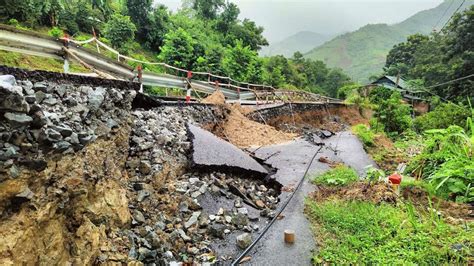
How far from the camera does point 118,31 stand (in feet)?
70.8

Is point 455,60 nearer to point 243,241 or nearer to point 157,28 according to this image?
point 157,28

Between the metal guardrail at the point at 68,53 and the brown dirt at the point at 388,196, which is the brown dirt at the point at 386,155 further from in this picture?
the metal guardrail at the point at 68,53

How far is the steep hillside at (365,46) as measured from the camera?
429 feet

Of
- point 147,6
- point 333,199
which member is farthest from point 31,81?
point 147,6

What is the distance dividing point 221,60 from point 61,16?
11.4 metres

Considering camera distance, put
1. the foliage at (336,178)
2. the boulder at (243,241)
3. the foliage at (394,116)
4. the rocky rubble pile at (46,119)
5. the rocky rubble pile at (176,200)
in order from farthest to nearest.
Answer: the foliage at (394,116) → the foliage at (336,178) → the boulder at (243,241) → the rocky rubble pile at (176,200) → the rocky rubble pile at (46,119)

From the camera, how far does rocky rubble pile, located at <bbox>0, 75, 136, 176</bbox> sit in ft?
8.57

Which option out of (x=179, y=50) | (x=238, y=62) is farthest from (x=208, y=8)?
(x=179, y=50)

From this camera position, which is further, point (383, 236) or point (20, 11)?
point (20, 11)

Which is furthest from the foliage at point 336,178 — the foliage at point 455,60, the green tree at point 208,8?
the green tree at point 208,8

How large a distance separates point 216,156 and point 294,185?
1942 mm

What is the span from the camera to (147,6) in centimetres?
2888

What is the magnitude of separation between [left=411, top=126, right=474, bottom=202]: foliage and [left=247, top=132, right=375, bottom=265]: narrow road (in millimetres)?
1678

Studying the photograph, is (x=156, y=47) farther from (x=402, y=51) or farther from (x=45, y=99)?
(x=402, y=51)
